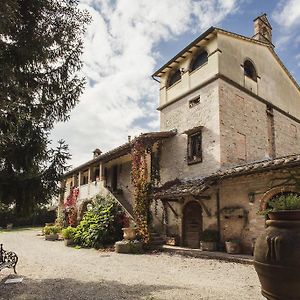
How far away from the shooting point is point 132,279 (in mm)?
8047

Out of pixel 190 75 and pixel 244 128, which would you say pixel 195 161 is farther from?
pixel 190 75

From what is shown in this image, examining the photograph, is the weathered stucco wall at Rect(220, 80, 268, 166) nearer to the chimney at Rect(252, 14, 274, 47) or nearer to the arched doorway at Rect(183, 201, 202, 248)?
the arched doorway at Rect(183, 201, 202, 248)

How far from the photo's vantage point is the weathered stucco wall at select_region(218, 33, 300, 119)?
1516 cm

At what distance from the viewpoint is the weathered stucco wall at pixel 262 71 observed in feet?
49.8

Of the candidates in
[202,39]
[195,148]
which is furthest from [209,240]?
[202,39]

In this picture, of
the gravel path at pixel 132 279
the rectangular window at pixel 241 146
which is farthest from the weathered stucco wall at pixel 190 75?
the gravel path at pixel 132 279

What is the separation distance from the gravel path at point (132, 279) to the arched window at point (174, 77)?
10.1 meters

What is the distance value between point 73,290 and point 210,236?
707cm

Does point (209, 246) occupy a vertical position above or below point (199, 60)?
below

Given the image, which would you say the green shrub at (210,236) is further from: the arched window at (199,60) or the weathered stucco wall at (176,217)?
the arched window at (199,60)

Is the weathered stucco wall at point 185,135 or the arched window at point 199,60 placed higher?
the arched window at point 199,60

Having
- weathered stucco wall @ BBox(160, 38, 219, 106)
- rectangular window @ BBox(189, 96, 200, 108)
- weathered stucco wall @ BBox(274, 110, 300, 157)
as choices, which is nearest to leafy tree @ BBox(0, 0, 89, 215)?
weathered stucco wall @ BBox(160, 38, 219, 106)

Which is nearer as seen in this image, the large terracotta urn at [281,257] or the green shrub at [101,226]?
the large terracotta urn at [281,257]

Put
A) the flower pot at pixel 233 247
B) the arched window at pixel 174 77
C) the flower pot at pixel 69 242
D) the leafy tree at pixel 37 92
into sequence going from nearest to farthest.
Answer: the leafy tree at pixel 37 92 < the flower pot at pixel 233 247 < the flower pot at pixel 69 242 < the arched window at pixel 174 77
